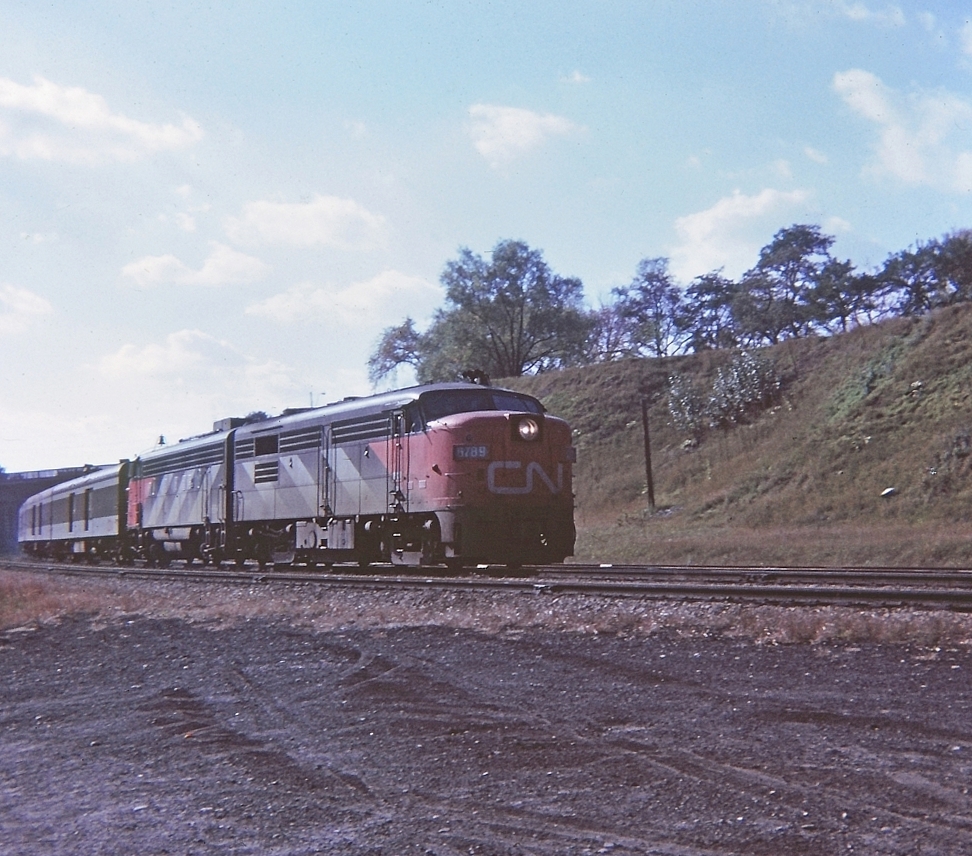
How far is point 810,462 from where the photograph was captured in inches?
1446

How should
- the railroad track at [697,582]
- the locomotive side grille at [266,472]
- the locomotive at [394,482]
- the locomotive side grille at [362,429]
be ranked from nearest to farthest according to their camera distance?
the railroad track at [697,582], the locomotive at [394,482], the locomotive side grille at [362,429], the locomotive side grille at [266,472]

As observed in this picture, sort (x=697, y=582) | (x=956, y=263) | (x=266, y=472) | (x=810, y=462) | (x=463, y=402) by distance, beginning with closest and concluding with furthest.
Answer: (x=697, y=582), (x=463, y=402), (x=266, y=472), (x=810, y=462), (x=956, y=263)

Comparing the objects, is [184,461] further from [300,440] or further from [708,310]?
[708,310]

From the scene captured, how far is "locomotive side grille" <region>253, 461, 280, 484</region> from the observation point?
2364 cm

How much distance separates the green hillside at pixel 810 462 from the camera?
27891 millimetres

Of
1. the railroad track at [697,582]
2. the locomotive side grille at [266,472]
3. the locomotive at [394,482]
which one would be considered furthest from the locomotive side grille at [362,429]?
the locomotive side grille at [266,472]

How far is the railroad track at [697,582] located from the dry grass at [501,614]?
577 millimetres

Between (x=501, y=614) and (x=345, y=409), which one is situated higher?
(x=345, y=409)

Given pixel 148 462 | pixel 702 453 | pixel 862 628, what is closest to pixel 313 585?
pixel 862 628

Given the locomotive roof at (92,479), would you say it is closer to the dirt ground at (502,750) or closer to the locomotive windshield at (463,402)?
the locomotive windshield at (463,402)

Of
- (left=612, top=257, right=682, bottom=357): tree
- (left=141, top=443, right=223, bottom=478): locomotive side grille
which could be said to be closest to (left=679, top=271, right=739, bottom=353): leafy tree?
(left=612, top=257, right=682, bottom=357): tree

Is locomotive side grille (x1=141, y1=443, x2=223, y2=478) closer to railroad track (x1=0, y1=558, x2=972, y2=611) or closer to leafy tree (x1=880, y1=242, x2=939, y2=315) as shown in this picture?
railroad track (x1=0, y1=558, x2=972, y2=611)

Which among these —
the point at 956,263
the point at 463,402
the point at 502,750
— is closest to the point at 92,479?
the point at 463,402

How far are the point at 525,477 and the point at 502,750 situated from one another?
12301 mm
